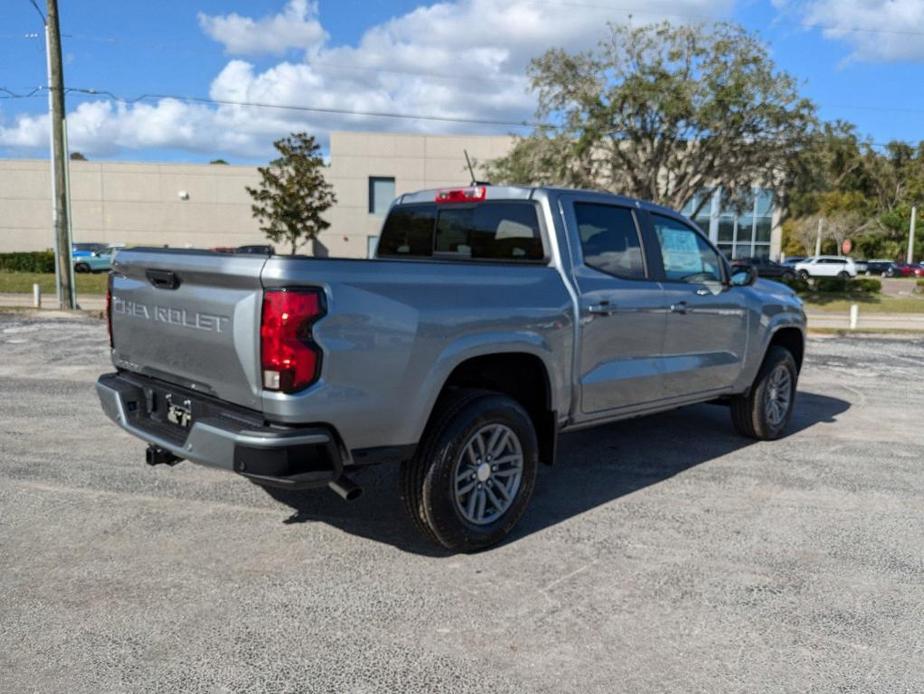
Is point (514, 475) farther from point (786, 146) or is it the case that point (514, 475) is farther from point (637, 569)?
point (786, 146)

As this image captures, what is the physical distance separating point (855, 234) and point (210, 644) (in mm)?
77240

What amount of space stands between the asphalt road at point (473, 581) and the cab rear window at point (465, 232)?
162cm

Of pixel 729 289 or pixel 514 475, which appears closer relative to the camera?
pixel 514 475

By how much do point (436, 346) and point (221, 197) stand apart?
147ft

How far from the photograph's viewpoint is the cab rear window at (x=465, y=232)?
15.6 ft

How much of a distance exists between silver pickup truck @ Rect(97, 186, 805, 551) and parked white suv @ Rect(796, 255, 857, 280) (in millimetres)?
52861

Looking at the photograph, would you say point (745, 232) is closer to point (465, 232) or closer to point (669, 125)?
point (669, 125)

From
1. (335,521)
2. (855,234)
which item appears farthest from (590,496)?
(855,234)

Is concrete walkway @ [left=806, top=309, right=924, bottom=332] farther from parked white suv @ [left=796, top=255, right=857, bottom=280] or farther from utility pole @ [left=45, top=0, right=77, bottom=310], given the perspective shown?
parked white suv @ [left=796, top=255, right=857, bottom=280]

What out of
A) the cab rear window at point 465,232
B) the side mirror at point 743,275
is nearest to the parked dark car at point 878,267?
the side mirror at point 743,275

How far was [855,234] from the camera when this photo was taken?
7031 cm

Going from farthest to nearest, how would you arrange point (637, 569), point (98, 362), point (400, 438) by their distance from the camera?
point (98, 362) < point (637, 569) < point (400, 438)

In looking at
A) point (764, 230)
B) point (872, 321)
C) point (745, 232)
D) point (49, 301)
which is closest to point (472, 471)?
point (49, 301)

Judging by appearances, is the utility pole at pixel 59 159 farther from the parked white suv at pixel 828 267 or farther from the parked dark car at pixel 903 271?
the parked dark car at pixel 903 271
